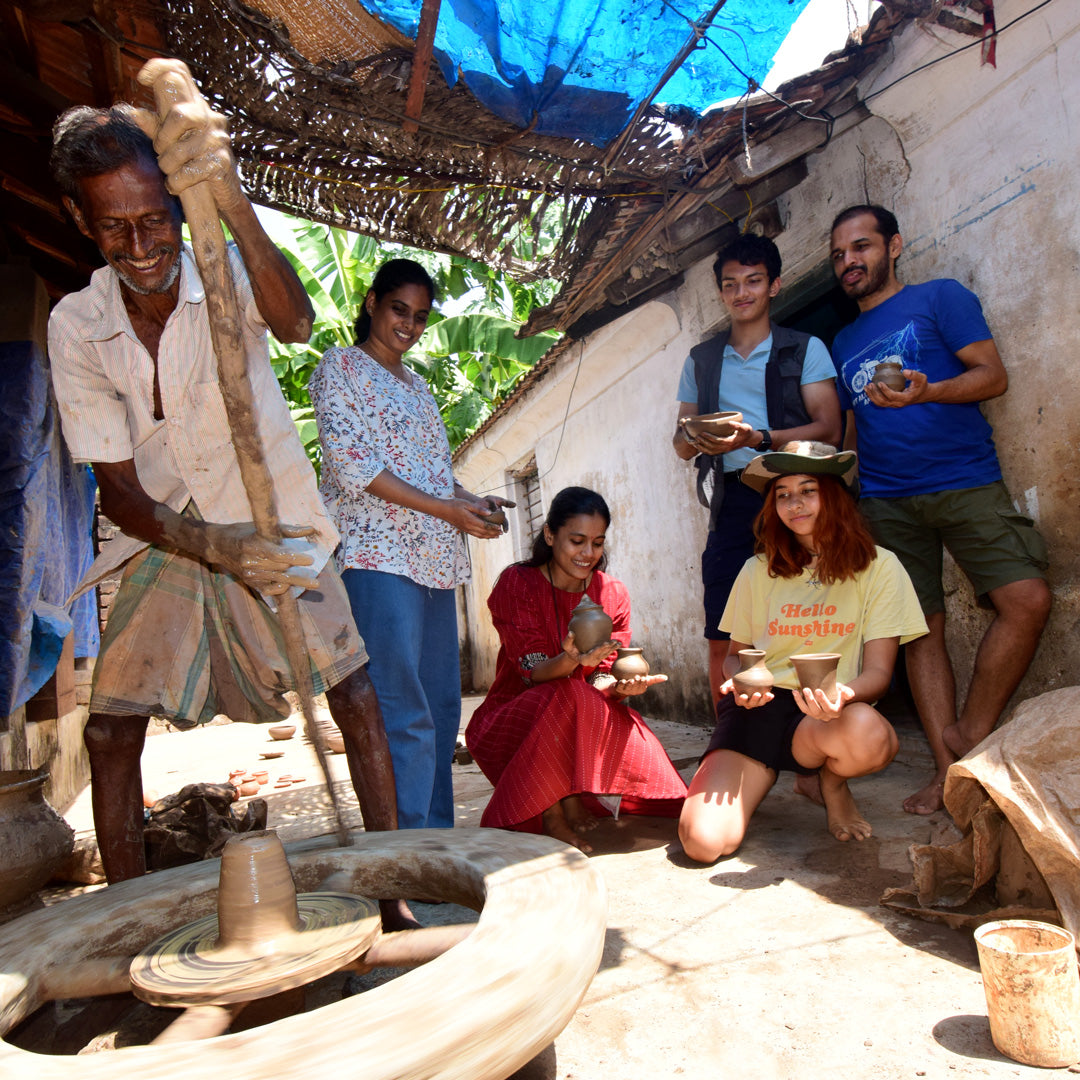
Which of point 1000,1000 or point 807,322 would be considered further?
point 807,322

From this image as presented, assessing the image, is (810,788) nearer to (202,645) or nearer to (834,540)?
(834,540)

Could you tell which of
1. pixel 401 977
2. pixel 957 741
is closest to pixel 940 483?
pixel 957 741

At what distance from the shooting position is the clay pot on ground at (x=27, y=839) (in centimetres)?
225

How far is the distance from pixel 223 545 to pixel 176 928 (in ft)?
2.97

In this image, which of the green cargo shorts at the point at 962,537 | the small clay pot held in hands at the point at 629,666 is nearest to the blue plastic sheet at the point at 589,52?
the green cargo shorts at the point at 962,537

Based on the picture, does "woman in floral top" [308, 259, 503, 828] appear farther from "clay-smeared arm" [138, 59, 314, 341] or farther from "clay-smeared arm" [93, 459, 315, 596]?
"clay-smeared arm" [138, 59, 314, 341]

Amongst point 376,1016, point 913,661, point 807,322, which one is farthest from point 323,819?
point 807,322

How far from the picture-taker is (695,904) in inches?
94.5

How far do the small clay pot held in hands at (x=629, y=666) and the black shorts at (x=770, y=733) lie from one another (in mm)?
372

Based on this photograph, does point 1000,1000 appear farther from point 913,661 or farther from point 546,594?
point 546,594

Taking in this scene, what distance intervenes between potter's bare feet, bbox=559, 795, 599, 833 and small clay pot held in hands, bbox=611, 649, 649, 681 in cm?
54

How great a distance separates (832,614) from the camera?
9.43 ft

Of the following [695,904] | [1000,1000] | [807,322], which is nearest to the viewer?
[1000,1000]

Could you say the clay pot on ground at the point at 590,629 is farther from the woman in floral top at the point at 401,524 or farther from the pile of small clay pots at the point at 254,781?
the pile of small clay pots at the point at 254,781
